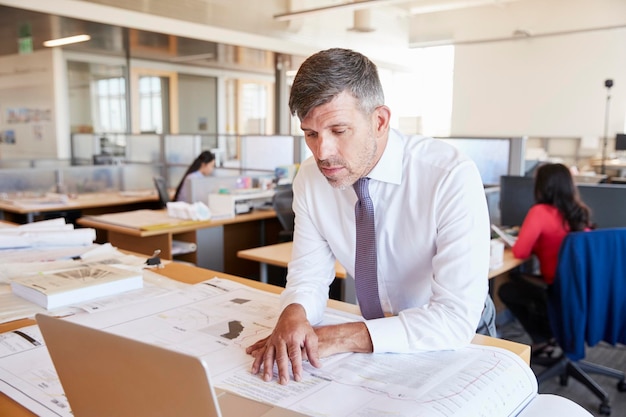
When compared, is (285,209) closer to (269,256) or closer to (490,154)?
(269,256)

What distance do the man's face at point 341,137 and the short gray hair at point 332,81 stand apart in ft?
0.05

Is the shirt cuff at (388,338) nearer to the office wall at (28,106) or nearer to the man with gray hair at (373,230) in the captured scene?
the man with gray hair at (373,230)

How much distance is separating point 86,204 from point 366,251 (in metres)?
4.37

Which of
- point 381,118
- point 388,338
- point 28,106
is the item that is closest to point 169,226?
point 381,118

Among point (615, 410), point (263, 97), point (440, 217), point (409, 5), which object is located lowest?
point (615, 410)

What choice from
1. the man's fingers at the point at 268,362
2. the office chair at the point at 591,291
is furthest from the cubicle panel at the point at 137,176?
the man's fingers at the point at 268,362

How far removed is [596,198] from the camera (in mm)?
3244

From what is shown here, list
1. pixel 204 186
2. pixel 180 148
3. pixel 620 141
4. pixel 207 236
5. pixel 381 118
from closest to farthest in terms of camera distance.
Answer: pixel 381 118 < pixel 207 236 < pixel 204 186 < pixel 180 148 < pixel 620 141

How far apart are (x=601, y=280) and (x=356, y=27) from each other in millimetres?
6674

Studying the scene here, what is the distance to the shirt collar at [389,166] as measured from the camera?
4.17 feet

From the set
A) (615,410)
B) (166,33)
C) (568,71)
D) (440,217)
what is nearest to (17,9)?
(166,33)

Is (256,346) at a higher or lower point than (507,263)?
higher

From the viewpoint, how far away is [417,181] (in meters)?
1.26

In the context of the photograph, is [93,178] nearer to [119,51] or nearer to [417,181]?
[119,51]
